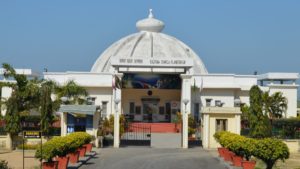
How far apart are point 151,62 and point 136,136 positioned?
5.86 metres

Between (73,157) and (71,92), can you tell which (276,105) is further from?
(73,157)

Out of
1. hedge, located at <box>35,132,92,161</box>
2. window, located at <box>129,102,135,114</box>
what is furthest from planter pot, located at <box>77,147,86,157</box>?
window, located at <box>129,102,135,114</box>

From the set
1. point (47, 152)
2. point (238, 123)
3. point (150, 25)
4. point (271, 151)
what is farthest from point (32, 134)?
point (150, 25)

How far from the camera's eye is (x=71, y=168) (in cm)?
2702

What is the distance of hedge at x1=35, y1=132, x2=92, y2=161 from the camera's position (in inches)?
932

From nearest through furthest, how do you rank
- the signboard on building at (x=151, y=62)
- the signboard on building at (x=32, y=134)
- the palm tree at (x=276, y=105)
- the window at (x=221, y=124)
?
the signboard on building at (x=32, y=134)
the window at (x=221, y=124)
the signboard on building at (x=151, y=62)
the palm tree at (x=276, y=105)

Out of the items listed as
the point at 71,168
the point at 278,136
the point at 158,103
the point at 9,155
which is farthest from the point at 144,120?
the point at 71,168

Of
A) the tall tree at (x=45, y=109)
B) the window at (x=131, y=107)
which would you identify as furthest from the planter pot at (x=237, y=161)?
the window at (x=131, y=107)

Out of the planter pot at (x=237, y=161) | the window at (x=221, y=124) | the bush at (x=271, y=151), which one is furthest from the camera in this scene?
the window at (x=221, y=124)

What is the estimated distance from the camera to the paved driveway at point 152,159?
1129 inches

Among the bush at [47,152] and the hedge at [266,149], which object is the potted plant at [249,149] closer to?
the hedge at [266,149]

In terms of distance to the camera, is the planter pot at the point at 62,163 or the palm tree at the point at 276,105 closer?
the planter pot at the point at 62,163

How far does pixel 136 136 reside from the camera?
4706cm

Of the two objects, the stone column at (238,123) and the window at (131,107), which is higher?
the window at (131,107)
